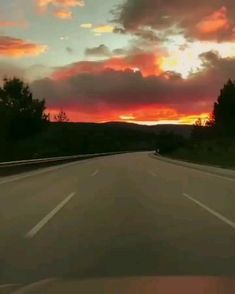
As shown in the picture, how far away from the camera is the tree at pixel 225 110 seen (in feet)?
377

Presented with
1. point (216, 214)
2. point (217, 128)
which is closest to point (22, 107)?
point (217, 128)

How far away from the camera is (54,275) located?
7.98 meters

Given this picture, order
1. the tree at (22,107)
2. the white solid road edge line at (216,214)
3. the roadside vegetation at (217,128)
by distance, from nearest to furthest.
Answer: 1. the white solid road edge line at (216,214)
2. the roadside vegetation at (217,128)
3. the tree at (22,107)

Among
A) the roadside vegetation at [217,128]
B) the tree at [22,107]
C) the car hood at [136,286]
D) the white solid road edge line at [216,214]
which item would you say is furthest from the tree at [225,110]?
the car hood at [136,286]

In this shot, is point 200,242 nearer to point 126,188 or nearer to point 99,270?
point 99,270

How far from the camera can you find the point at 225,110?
13275cm

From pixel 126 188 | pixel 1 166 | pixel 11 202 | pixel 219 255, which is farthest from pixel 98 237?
pixel 1 166

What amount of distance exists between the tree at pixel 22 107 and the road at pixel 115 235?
103574 millimetres

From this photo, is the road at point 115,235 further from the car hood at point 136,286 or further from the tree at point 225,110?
the tree at point 225,110

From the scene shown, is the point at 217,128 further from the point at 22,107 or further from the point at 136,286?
the point at 136,286

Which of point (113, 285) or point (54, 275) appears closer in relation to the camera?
point (113, 285)

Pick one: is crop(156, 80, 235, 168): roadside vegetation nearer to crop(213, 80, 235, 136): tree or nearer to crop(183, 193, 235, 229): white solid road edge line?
crop(213, 80, 235, 136): tree

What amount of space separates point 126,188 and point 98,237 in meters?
13.1

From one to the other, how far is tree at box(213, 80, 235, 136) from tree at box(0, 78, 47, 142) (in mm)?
37306
